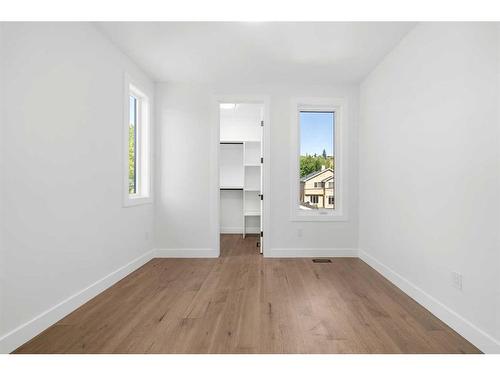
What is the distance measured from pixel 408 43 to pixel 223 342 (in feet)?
10.2

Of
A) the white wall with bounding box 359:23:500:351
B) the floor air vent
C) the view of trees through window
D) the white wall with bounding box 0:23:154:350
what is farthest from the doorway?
the white wall with bounding box 0:23:154:350

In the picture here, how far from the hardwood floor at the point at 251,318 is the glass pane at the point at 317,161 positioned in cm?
126

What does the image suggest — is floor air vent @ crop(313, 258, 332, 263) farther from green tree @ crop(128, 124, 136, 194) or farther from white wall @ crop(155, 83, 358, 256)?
green tree @ crop(128, 124, 136, 194)

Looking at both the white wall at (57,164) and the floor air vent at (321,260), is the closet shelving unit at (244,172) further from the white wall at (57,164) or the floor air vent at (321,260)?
the white wall at (57,164)

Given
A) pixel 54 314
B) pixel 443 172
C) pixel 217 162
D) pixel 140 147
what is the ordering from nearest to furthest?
1. pixel 54 314
2. pixel 443 172
3. pixel 140 147
4. pixel 217 162

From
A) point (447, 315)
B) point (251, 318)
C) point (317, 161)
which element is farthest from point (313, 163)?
point (251, 318)

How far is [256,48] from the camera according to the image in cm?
303

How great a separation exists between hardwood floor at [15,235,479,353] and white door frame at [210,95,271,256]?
0.77m

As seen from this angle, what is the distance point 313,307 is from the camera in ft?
7.80

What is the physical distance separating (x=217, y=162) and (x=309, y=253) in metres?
1.88

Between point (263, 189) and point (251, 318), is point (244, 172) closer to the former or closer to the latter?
point (263, 189)

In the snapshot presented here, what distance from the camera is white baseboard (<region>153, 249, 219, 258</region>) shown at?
4.03m

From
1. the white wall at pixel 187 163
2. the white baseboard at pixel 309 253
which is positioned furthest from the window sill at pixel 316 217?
the white baseboard at pixel 309 253

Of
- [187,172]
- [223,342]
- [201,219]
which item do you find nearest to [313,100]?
[187,172]
